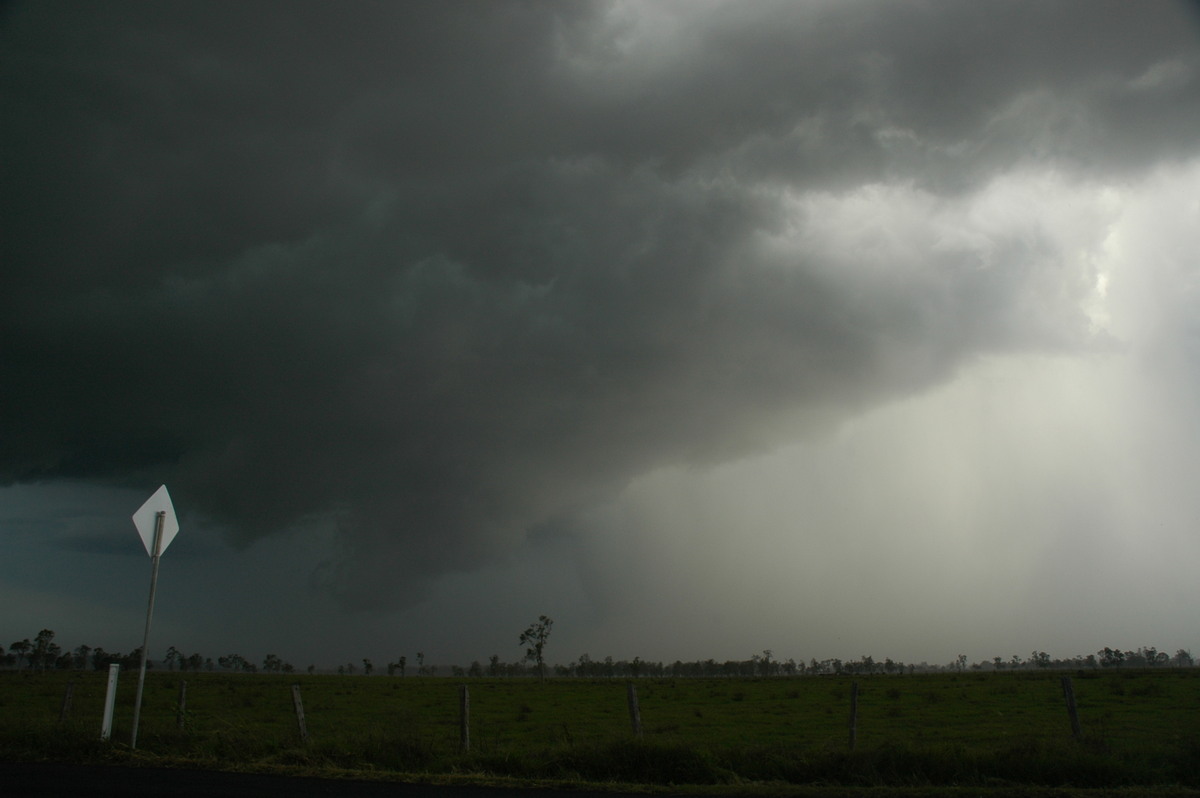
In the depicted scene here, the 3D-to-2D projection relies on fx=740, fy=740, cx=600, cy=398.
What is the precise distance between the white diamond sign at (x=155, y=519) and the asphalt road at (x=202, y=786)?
3.90 metres

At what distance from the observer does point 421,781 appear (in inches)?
464

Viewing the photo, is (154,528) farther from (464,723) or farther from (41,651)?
(41,651)

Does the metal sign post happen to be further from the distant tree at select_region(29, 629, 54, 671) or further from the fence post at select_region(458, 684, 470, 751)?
the distant tree at select_region(29, 629, 54, 671)

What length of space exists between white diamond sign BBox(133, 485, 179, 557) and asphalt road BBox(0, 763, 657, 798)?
3904 millimetres

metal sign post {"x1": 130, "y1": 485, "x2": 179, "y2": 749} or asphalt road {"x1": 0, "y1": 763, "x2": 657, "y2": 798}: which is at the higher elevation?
metal sign post {"x1": 130, "y1": 485, "x2": 179, "y2": 749}

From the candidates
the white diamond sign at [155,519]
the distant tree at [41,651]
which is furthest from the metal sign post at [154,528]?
the distant tree at [41,651]

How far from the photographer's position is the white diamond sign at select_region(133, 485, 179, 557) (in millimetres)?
14088

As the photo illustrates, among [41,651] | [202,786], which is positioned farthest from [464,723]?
[41,651]

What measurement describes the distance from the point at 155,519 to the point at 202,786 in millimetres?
5719

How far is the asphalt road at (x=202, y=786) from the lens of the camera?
400 inches

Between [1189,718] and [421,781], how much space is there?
1495 inches

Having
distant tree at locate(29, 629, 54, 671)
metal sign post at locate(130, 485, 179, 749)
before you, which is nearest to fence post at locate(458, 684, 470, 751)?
metal sign post at locate(130, 485, 179, 749)

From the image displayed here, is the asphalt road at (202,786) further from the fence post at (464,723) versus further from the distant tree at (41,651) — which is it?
the distant tree at (41,651)

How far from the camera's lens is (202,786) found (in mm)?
10734
